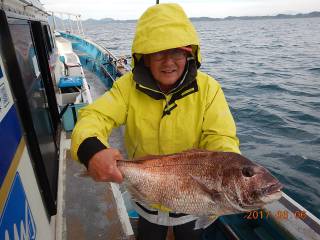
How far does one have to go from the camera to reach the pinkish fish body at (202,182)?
177 centimetres

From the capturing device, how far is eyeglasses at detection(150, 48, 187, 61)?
2221mm

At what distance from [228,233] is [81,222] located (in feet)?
5.89

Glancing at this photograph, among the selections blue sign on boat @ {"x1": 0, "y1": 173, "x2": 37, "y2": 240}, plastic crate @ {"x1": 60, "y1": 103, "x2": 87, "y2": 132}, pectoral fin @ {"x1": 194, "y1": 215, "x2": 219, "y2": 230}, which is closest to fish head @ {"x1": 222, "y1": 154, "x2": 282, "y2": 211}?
pectoral fin @ {"x1": 194, "y1": 215, "x2": 219, "y2": 230}

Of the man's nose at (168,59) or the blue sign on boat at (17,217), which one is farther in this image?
the man's nose at (168,59)

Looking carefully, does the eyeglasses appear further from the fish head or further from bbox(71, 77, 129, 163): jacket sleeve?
the fish head

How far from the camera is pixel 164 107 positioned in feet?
7.77

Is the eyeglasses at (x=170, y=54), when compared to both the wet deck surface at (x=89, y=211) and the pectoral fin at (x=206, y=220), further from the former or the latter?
the wet deck surface at (x=89, y=211)

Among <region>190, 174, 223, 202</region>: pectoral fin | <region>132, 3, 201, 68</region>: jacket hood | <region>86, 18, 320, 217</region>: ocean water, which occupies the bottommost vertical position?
<region>86, 18, 320, 217</region>: ocean water

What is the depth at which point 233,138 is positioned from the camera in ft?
7.31

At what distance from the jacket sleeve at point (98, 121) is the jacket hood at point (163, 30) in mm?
399

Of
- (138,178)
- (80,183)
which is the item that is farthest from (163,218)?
(80,183)

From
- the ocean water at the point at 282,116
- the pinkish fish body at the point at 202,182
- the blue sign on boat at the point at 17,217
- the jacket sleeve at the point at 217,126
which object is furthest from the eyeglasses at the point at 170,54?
the ocean water at the point at 282,116

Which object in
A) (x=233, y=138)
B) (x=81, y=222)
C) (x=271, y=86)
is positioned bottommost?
(x=271, y=86)

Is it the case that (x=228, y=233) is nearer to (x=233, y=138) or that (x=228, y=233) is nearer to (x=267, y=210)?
(x=267, y=210)
